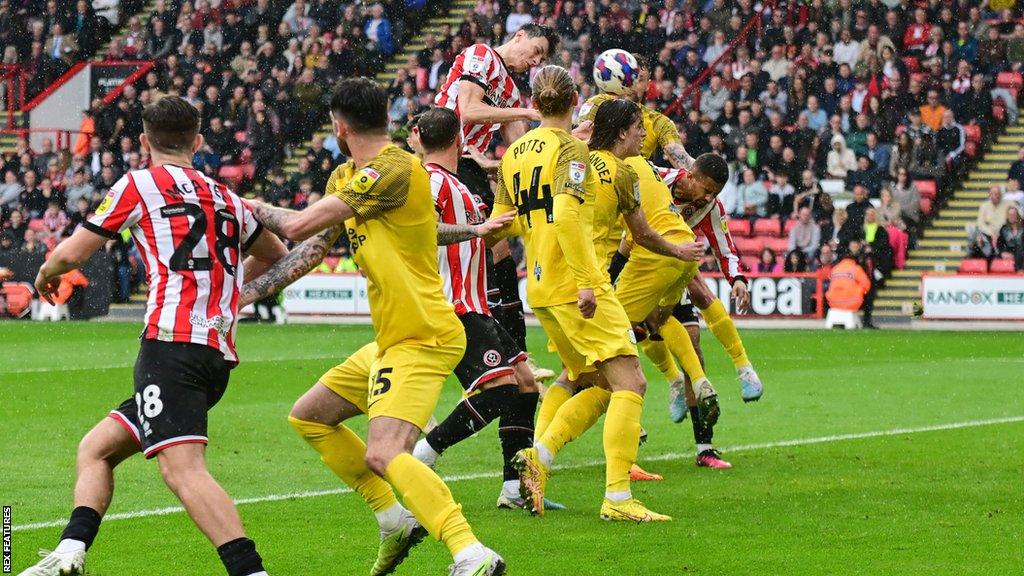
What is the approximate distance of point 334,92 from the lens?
20.6ft

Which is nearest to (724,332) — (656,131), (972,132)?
(656,131)

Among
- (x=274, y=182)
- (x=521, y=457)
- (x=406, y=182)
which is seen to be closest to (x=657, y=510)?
(x=521, y=457)

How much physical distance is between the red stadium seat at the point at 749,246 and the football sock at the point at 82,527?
20951 mm

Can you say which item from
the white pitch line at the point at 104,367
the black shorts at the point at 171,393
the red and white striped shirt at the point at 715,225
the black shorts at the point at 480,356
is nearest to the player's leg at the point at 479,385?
the black shorts at the point at 480,356

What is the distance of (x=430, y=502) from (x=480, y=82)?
434 cm

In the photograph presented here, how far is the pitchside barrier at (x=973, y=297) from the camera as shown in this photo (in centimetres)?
2369

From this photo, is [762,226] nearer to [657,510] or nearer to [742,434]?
[742,434]

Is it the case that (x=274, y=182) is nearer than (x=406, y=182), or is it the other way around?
(x=406, y=182)

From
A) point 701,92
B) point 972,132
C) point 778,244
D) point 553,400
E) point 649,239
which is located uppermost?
point 649,239

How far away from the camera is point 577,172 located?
7867 millimetres

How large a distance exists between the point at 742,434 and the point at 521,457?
13.9 feet

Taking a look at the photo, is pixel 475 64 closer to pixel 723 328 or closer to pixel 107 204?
pixel 723 328

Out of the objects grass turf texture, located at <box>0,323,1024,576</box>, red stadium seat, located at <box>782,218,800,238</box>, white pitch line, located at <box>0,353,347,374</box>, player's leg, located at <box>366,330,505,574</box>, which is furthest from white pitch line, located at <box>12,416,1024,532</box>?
red stadium seat, located at <box>782,218,800,238</box>

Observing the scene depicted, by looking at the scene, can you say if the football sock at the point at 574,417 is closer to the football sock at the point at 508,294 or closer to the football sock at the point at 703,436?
the football sock at the point at 508,294
